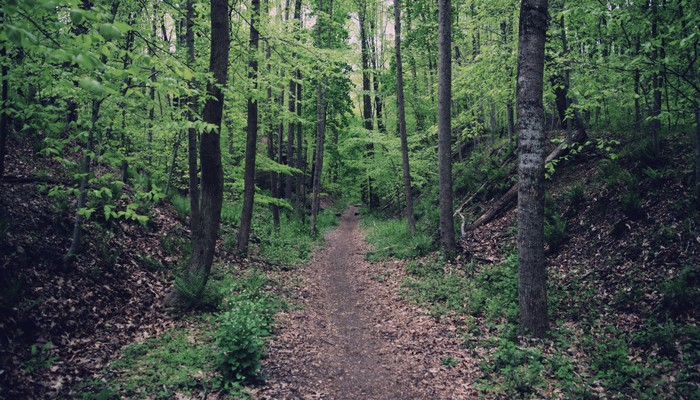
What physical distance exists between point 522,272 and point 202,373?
17.8 ft

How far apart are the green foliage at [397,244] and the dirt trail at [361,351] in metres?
2.06

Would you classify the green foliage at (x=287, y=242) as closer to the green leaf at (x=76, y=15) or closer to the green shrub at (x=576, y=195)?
the green shrub at (x=576, y=195)

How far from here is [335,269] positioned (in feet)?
41.6

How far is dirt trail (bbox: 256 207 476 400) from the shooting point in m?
5.31

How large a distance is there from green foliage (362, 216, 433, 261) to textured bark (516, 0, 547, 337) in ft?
18.9

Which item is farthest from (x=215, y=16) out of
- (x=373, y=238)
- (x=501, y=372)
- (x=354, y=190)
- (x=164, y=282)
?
(x=354, y=190)

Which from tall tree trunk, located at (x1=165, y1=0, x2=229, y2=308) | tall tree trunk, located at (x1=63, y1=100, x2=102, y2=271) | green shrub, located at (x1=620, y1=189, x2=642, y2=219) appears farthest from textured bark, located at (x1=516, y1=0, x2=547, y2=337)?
tall tree trunk, located at (x1=63, y1=100, x2=102, y2=271)

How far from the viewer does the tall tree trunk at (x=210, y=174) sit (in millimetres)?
7281

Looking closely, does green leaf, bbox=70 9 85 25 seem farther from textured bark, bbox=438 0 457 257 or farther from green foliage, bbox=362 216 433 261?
green foliage, bbox=362 216 433 261

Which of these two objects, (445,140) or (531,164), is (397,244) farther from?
(531,164)

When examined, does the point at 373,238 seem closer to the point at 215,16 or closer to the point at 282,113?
the point at 282,113

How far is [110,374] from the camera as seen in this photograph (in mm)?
4918

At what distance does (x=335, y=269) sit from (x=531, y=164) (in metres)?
8.21

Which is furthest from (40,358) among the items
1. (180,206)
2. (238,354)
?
(180,206)
